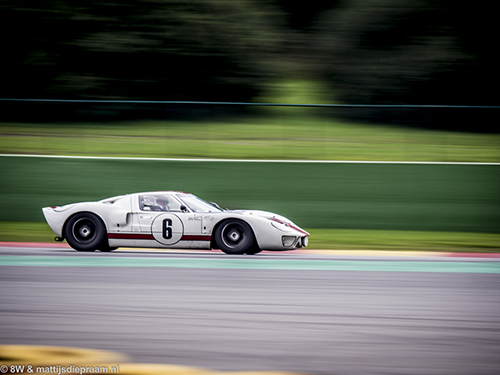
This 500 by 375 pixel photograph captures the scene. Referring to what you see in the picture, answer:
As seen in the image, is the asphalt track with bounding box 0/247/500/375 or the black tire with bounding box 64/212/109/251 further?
the black tire with bounding box 64/212/109/251

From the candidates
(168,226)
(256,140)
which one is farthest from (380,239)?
(168,226)

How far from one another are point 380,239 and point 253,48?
10.3m

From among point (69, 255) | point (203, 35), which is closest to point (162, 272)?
point (69, 255)

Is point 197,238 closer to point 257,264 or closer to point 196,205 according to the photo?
point 196,205

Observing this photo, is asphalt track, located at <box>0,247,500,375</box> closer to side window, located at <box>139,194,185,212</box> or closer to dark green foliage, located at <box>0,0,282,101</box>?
side window, located at <box>139,194,185,212</box>

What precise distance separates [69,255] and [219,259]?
7.80 ft

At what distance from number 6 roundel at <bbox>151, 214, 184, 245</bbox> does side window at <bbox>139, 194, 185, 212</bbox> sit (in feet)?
0.72

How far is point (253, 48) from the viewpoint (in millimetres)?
20781

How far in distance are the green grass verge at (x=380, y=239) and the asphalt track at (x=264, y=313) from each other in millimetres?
2478

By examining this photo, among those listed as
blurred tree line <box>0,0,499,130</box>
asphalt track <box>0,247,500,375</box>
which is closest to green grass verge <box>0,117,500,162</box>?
asphalt track <box>0,247,500,375</box>

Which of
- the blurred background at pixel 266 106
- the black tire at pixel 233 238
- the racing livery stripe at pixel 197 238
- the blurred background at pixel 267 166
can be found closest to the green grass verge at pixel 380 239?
the blurred background at pixel 267 166

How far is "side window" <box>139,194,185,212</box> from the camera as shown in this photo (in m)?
10.2

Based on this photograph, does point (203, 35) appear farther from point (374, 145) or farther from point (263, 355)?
point (263, 355)

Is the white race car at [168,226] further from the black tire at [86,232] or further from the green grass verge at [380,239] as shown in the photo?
the green grass verge at [380,239]
